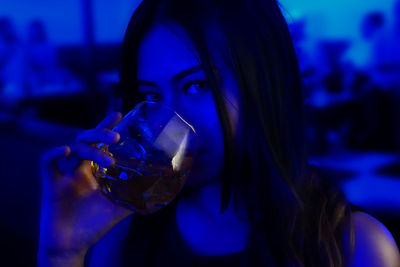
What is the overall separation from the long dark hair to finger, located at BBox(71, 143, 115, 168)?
216mm

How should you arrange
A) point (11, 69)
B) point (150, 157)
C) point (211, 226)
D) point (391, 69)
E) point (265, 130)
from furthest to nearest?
point (11, 69)
point (391, 69)
point (211, 226)
point (265, 130)
point (150, 157)

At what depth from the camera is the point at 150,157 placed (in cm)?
66

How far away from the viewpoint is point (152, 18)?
0.80 metres

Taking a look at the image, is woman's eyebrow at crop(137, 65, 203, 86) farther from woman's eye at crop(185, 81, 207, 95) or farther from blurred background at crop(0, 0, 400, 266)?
blurred background at crop(0, 0, 400, 266)

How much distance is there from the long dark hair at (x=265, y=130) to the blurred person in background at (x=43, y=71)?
3.37 meters

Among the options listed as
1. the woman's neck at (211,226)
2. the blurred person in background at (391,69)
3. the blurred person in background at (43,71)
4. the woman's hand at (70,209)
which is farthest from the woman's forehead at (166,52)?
the blurred person in background at (43,71)

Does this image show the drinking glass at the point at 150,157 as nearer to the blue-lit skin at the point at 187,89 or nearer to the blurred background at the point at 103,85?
the blue-lit skin at the point at 187,89

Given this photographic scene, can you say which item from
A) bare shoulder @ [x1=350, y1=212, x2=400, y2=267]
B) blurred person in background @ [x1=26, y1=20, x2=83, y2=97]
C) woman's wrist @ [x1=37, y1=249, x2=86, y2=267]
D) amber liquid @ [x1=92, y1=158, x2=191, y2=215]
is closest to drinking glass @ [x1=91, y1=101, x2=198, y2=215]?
amber liquid @ [x1=92, y1=158, x2=191, y2=215]

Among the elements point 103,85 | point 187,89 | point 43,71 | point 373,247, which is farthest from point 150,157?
point 43,71

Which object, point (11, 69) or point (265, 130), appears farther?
point (11, 69)

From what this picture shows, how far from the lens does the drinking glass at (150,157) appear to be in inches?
26.0

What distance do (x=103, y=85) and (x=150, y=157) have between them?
10.2 ft

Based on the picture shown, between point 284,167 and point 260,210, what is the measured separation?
0.11 meters

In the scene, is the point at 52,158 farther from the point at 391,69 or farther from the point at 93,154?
the point at 391,69
